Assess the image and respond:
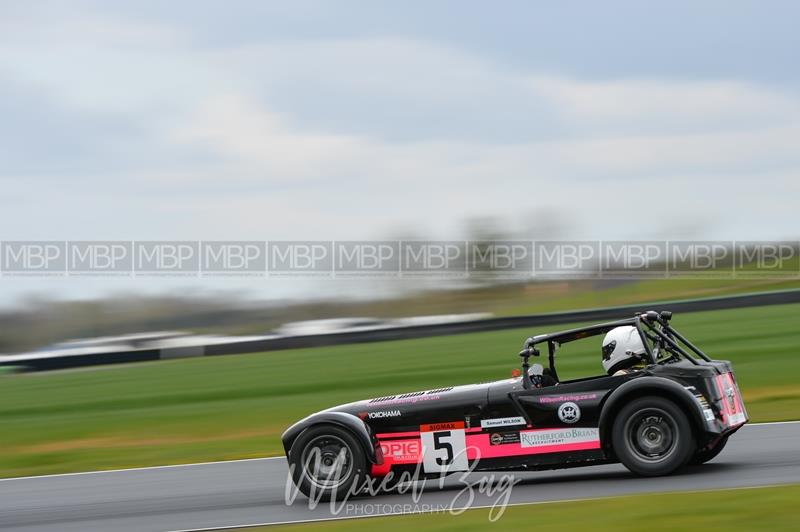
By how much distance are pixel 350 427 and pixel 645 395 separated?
2.42m

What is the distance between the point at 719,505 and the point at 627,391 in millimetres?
1354

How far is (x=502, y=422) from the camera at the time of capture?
323 inches

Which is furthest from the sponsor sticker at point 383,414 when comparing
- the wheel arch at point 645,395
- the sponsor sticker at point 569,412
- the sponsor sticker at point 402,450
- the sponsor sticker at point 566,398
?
the wheel arch at point 645,395

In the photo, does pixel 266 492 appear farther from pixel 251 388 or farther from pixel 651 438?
pixel 251 388

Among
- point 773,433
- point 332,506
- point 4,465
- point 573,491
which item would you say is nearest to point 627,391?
point 573,491

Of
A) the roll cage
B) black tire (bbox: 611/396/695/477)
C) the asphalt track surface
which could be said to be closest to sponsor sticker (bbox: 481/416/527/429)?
the roll cage

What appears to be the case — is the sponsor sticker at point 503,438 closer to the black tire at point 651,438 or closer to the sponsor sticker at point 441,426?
the sponsor sticker at point 441,426

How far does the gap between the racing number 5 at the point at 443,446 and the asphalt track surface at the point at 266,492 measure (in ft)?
0.99

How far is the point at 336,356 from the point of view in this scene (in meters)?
27.6

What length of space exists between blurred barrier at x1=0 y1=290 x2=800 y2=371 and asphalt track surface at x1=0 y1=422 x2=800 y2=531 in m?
17.0

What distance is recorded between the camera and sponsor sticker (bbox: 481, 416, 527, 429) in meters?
8.17

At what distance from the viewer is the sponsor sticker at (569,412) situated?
804 centimetres

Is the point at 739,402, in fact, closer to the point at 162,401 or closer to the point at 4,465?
the point at 4,465

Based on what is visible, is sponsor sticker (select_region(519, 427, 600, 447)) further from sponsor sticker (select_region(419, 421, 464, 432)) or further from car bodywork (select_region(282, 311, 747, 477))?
sponsor sticker (select_region(419, 421, 464, 432))
